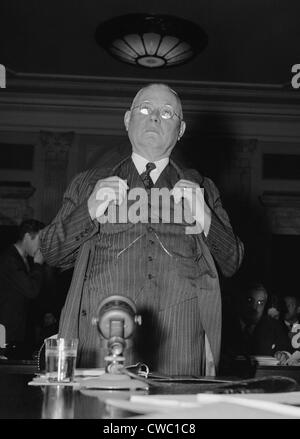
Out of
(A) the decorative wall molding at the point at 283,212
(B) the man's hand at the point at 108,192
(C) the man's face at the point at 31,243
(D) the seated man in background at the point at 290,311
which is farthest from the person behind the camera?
(A) the decorative wall molding at the point at 283,212

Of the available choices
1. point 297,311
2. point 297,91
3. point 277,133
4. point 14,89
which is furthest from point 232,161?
point 14,89

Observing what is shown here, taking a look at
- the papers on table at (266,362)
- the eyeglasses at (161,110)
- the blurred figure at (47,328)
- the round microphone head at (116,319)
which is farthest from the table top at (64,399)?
the blurred figure at (47,328)

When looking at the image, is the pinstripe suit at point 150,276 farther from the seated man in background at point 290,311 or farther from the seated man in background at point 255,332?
the seated man in background at point 290,311

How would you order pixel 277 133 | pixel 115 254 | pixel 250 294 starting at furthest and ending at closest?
pixel 277 133
pixel 250 294
pixel 115 254

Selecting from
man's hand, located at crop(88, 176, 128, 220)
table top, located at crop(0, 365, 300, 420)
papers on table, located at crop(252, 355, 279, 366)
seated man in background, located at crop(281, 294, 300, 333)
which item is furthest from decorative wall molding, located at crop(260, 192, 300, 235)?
table top, located at crop(0, 365, 300, 420)

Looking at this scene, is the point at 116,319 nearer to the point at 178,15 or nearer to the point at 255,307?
the point at 178,15

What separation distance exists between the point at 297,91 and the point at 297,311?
2.55 m

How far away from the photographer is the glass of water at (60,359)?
1402mm

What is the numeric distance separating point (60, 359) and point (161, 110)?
0.91m

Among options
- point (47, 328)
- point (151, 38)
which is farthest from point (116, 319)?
point (47, 328)

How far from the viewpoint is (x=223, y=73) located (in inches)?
274

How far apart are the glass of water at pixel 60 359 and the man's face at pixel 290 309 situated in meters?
5.81

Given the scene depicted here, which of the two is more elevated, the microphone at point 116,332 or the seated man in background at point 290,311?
the seated man in background at point 290,311

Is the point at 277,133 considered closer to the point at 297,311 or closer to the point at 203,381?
the point at 297,311
